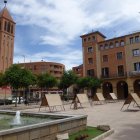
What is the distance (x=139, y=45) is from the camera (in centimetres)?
4434

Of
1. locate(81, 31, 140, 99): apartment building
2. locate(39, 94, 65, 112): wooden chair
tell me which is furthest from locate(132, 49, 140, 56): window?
locate(39, 94, 65, 112): wooden chair

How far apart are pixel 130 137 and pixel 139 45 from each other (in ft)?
130

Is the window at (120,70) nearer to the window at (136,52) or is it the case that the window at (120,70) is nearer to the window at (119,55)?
the window at (119,55)

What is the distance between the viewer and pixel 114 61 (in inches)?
1861

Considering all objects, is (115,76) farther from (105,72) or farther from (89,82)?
(89,82)

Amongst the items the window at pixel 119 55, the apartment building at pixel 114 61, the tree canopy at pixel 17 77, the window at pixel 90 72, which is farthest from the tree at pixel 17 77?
the window at pixel 90 72

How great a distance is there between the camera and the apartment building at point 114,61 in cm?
4484

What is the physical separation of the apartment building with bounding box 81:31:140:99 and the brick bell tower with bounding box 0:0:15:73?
2730 centimetres

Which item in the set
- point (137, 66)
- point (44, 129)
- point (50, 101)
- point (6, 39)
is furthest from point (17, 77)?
point (6, 39)

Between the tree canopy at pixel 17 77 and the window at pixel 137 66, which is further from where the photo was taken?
the window at pixel 137 66

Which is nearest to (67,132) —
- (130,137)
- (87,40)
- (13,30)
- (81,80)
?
(130,137)

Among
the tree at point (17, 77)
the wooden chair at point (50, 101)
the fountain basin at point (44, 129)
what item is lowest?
the fountain basin at point (44, 129)

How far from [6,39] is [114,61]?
38.9 metres

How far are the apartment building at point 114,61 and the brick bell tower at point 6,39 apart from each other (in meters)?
27.3
